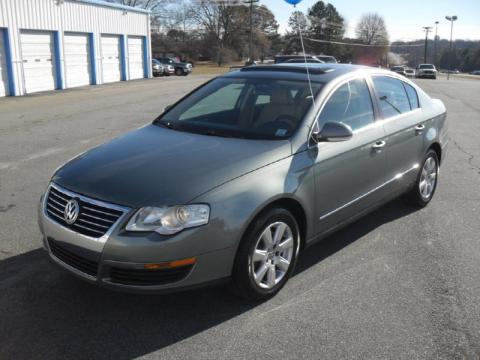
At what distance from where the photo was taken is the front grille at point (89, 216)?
3.12 meters

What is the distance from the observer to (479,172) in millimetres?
7641

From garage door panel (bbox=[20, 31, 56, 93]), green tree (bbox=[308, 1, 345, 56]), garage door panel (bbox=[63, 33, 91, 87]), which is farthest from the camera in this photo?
green tree (bbox=[308, 1, 345, 56])

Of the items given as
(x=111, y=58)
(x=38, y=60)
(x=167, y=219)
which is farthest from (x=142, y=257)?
(x=111, y=58)

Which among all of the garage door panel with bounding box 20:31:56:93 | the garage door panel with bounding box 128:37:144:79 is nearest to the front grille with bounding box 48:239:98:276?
the garage door panel with bounding box 20:31:56:93

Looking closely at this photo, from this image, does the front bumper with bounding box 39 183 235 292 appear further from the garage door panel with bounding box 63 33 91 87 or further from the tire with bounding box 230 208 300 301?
the garage door panel with bounding box 63 33 91 87

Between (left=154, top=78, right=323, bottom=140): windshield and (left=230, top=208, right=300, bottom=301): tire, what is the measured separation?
0.71 meters

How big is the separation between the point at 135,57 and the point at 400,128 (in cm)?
3068

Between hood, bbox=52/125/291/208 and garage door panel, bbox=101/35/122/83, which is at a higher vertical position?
garage door panel, bbox=101/35/122/83

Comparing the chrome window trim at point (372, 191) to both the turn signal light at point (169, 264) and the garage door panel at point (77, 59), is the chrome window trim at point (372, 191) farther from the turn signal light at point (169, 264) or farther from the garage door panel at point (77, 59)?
the garage door panel at point (77, 59)

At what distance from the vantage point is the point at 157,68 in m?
38.0

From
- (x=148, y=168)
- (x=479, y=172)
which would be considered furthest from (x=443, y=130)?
(x=148, y=168)

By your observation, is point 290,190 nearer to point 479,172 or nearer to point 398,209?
point 398,209

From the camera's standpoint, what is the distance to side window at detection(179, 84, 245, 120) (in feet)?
15.5

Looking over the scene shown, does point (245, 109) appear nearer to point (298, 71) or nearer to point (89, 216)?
point (298, 71)
